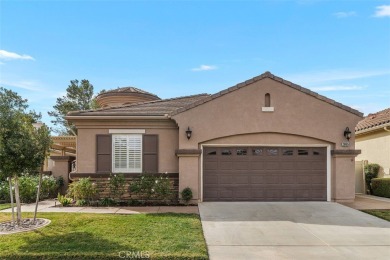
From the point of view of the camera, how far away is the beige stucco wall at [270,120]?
41.1ft

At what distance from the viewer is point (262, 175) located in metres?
12.7

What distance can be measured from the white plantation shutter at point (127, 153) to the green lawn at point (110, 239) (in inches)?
149

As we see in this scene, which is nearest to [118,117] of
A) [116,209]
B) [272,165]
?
[116,209]

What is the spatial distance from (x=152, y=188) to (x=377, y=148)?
11.2m

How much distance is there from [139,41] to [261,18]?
20.1 feet

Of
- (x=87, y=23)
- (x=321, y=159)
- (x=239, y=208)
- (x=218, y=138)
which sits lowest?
(x=239, y=208)

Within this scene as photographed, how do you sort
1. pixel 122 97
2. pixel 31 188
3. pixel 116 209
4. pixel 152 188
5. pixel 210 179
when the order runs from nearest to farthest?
1. pixel 116 209
2. pixel 152 188
3. pixel 210 179
4. pixel 31 188
5. pixel 122 97

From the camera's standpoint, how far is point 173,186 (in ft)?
42.1

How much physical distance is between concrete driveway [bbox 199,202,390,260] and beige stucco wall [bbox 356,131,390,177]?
17.1ft

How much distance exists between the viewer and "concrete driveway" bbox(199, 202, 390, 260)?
6426 mm

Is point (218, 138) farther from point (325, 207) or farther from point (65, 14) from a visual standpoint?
point (65, 14)

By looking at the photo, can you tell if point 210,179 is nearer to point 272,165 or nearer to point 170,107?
point 272,165

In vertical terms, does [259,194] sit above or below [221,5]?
below

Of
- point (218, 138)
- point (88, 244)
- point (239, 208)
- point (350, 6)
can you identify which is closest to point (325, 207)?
point (239, 208)
